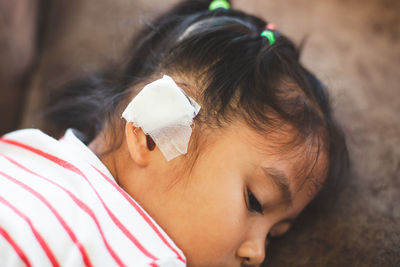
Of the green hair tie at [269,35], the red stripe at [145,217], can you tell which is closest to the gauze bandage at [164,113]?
the red stripe at [145,217]

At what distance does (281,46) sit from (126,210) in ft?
1.48

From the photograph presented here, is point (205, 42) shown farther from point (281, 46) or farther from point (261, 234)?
point (261, 234)

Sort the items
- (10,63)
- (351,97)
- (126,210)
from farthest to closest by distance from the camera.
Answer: (10,63), (351,97), (126,210)

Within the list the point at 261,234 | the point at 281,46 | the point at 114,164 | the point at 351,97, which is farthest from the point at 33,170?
the point at 351,97

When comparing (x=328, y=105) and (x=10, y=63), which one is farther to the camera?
(x=10, y=63)

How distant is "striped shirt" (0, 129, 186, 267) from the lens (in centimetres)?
54

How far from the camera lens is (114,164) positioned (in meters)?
0.71

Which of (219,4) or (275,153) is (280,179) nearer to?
(275,153)

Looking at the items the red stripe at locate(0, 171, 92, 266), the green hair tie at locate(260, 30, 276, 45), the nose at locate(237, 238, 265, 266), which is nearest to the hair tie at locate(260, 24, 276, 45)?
the green hair tie at locate(260, 30, 276, 45)

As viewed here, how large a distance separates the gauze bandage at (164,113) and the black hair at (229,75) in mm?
42

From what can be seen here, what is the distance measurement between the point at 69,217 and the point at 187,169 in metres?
0.20

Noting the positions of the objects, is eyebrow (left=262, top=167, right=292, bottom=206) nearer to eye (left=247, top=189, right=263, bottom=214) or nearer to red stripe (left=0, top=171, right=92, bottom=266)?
eye (left=247, top=189, right=263, bottom=214)

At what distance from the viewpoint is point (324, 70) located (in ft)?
2.89

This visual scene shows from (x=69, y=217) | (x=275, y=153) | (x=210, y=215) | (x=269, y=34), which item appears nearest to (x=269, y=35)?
(x=269, y=34)
